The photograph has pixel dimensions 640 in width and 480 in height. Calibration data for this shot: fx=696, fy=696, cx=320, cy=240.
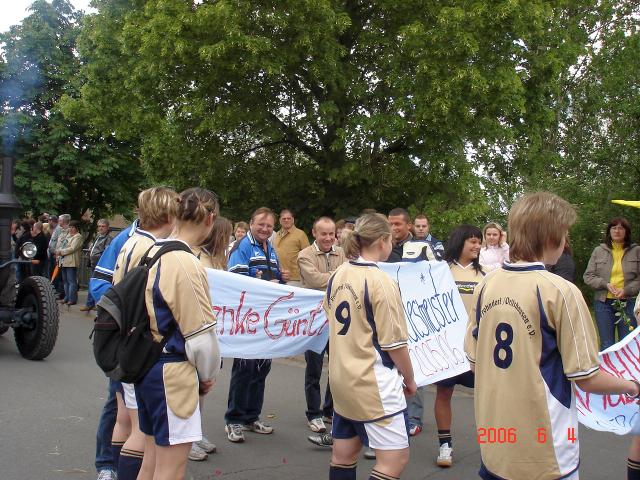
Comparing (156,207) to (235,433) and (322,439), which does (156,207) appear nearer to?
(235,433)

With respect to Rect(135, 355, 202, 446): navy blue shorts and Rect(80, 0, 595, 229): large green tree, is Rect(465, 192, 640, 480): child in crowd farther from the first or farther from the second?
Rect(80, 0, 595, 229): large green tree

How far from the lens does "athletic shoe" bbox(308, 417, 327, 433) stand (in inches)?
231

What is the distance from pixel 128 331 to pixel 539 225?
1.83 m

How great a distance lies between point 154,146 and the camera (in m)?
15.9

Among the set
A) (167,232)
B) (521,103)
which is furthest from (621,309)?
(521,103)

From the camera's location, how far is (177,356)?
3094mm

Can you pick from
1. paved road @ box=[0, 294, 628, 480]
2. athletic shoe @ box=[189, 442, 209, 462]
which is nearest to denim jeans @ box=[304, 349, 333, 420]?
paved road @ box=[0, 294, 628, 480]

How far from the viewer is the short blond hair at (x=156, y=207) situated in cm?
373

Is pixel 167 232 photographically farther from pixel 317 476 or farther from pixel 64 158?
pixel 64 158

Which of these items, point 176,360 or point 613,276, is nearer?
point 176,360

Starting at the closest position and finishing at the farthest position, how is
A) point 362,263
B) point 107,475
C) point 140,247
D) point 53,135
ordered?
point 362,263 < point 140,247 < point 107,475 < point 53,135

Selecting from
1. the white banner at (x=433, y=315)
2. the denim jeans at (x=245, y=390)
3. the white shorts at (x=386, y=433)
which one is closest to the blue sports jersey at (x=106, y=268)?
the denim jeans at (x=245, y=390)

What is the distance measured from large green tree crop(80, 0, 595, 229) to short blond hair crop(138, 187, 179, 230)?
979 cm

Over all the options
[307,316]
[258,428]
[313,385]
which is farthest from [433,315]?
[258,428]
